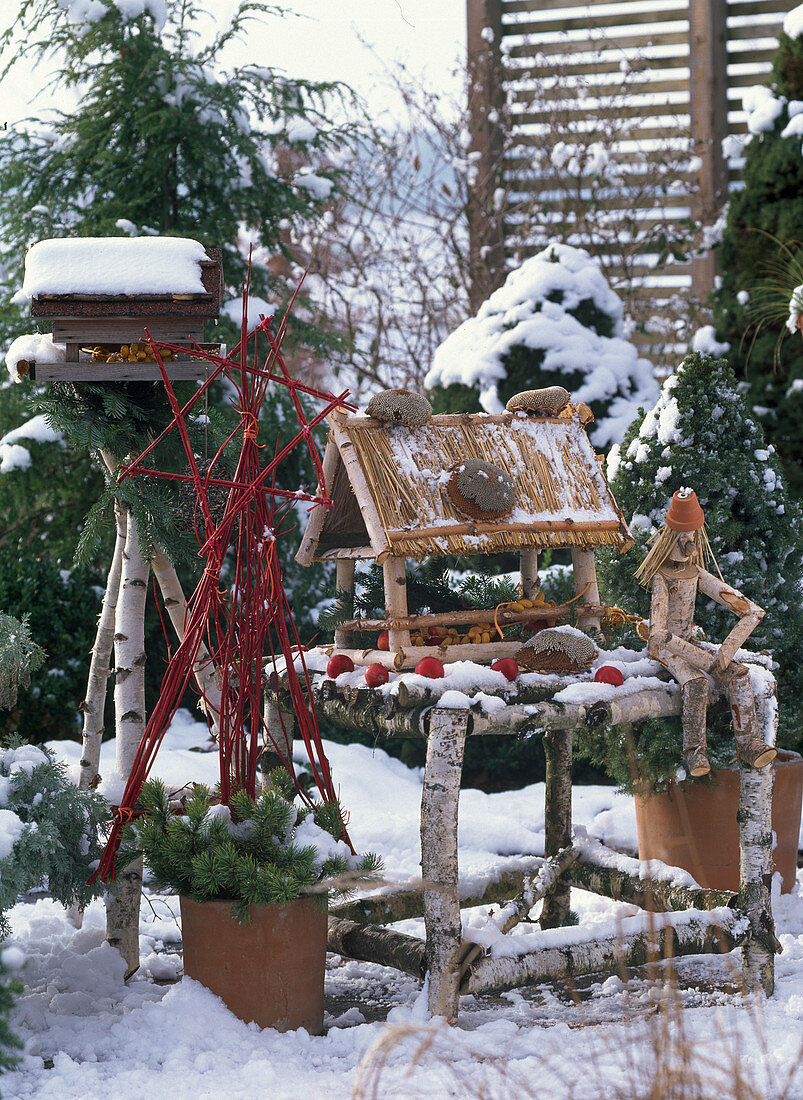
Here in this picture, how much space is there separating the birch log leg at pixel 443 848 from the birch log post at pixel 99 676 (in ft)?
3.95

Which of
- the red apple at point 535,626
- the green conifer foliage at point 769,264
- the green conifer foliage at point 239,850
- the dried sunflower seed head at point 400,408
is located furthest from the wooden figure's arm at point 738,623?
the green conifer foliage at point 769,264

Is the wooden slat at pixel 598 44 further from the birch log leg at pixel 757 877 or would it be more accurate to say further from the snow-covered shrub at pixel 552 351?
the birch log leg at pixel 757 877

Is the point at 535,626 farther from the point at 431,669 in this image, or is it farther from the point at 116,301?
the point at 116,301

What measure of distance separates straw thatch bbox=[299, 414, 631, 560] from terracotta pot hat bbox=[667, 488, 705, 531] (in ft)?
0.60

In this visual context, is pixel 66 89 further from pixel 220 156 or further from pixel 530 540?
pixel 530 540

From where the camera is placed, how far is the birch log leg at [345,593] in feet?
11.5

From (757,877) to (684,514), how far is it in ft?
3.51

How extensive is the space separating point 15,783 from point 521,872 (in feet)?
5.87

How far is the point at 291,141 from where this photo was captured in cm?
629

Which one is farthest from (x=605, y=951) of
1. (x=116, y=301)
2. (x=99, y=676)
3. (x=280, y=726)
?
(x=116, y=301)

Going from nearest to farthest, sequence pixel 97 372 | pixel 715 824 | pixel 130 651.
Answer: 1. pixel 97 372
2. pixel 130 651
3. pixel 715 824

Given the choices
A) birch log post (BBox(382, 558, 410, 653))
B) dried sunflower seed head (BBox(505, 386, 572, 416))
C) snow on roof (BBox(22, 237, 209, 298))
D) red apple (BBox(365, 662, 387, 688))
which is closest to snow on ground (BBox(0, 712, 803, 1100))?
red apple (BBox(365, 662, 387, 688))

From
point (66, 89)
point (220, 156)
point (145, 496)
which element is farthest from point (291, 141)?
point (145, 496)

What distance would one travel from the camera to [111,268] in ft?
10.3
